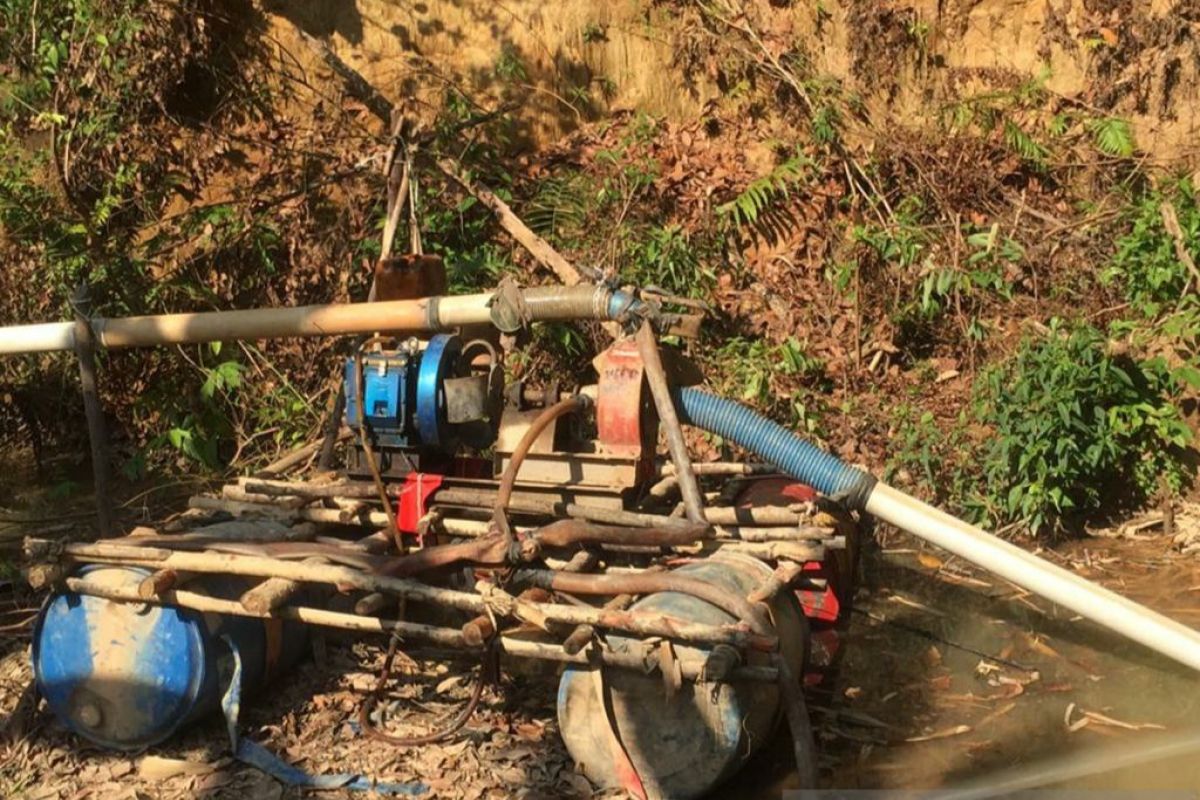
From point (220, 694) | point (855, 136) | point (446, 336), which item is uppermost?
point (855, 136)

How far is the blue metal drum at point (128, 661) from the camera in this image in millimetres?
4586

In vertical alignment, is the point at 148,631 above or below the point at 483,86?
below

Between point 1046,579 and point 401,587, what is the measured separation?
2253 millimetres

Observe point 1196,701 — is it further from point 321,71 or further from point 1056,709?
point 321,71

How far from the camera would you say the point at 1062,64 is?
862 cm

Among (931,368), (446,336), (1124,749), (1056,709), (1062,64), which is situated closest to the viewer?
(1124,749)

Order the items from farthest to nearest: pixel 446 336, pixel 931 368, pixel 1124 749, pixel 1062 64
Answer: pixel 1062 64 → pixel 931 368 → pixel 446 336 → pixel 1124 749

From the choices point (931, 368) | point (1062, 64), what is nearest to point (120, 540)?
point (931, 368)

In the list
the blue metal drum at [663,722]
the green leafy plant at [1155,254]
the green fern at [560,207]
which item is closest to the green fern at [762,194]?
the green fern at [560,207]

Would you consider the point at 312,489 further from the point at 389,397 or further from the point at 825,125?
the point at 825,125

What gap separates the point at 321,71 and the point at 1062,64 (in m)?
5.24

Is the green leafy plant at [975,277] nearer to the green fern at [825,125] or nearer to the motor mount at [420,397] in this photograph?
the green fern at [825,125]

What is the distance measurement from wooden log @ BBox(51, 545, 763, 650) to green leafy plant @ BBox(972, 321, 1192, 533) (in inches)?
116

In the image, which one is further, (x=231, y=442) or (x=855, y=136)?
(x=855, y=136)
